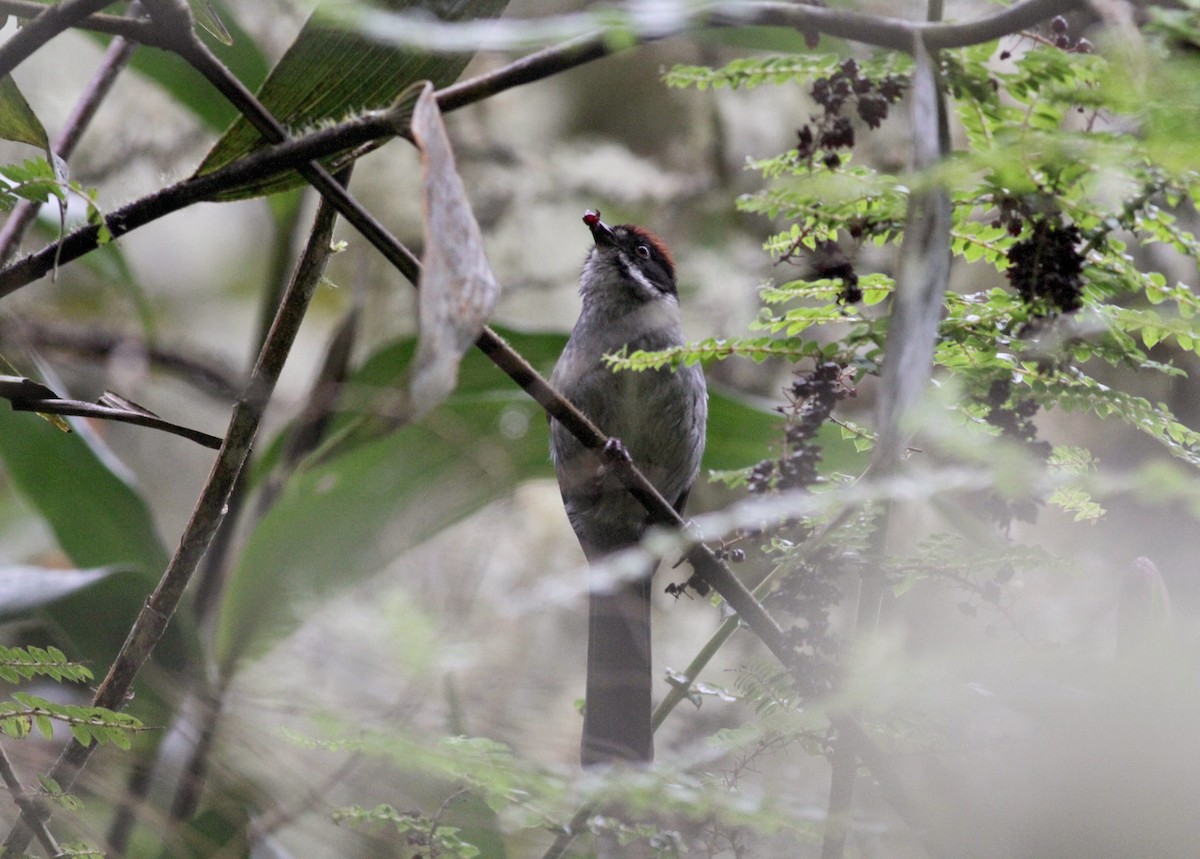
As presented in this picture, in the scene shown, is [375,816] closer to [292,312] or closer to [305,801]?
[305,801]

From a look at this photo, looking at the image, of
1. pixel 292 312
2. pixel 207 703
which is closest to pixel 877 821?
pixel 207 703

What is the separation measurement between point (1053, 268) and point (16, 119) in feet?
3.70

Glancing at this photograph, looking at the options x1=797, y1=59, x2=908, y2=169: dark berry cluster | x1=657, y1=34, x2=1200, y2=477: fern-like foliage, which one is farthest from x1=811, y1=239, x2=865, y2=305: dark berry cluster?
x1=797, y1=59, x2=908, y2=169: dark berry cluster

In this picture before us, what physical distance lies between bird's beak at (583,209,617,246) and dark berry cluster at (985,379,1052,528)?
143 cm

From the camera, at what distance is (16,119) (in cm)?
113

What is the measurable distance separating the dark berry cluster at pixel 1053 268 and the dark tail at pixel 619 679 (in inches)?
32.3

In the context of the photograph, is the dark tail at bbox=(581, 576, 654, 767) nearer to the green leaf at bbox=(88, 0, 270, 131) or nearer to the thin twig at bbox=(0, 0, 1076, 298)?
the thin twig at bbox=(0, 0, 1076, 298)

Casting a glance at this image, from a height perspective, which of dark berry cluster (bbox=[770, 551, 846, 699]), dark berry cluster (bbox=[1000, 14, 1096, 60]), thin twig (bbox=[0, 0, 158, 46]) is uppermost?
dark berry cluster (bbox=[1000, 14, 1096, 60])

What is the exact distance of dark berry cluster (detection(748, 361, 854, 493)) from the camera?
4.22ft

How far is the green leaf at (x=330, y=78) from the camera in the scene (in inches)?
44.1

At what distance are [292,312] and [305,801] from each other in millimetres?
539

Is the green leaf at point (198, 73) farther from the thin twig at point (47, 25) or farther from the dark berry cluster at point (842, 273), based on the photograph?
the dark berry cluster at point (842, 273)

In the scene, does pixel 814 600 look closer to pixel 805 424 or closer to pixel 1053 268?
pixel 805 424

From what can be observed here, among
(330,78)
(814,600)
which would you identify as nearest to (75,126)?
(330,78)
